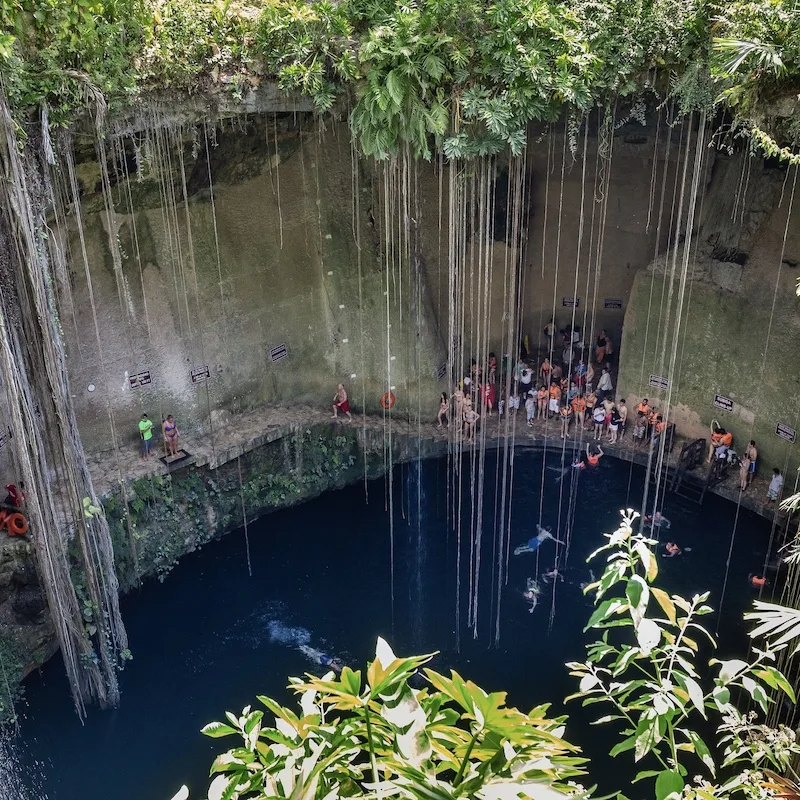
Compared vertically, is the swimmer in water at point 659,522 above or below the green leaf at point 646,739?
below

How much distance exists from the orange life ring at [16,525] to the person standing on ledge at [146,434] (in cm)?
170

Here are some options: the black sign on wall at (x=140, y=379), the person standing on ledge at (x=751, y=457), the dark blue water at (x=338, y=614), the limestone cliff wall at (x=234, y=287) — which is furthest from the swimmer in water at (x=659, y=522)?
the black sign on wall at (x=140, y=379)

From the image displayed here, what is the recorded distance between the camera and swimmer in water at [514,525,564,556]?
9469mm

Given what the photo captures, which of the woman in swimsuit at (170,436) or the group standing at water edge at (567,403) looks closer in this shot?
the woman in swimsuit at (170,436)

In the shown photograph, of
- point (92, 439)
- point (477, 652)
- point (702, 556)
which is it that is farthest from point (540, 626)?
point (92, 439)

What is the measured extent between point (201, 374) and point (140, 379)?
720 millimetres

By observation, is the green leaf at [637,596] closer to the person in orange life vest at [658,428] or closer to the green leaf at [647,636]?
the green leaf at [647,636]

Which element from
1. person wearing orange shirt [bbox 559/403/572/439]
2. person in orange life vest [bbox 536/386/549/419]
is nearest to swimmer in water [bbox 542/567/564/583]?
person wearing orange shirt [bbox 559/403/572/439]

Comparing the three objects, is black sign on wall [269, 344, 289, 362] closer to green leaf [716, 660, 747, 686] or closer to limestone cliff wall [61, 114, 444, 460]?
limestone cliff wall [61, 114, 444, 460]

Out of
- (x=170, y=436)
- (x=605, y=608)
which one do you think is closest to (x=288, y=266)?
(x=170, y=436)

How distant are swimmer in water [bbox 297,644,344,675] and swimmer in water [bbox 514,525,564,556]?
7.50ft

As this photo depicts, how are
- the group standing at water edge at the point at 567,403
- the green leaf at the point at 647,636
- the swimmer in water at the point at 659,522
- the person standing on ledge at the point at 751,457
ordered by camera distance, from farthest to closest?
the group standing at water edge at the point at 567,403
the person standing on ledge at the point at 751,457
the swimmer in water at the point at 659,522
the green leaf at the point at 647,636

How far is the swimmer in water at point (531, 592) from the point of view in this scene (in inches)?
346

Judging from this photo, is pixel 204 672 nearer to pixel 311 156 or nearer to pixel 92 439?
pixel 92 439
